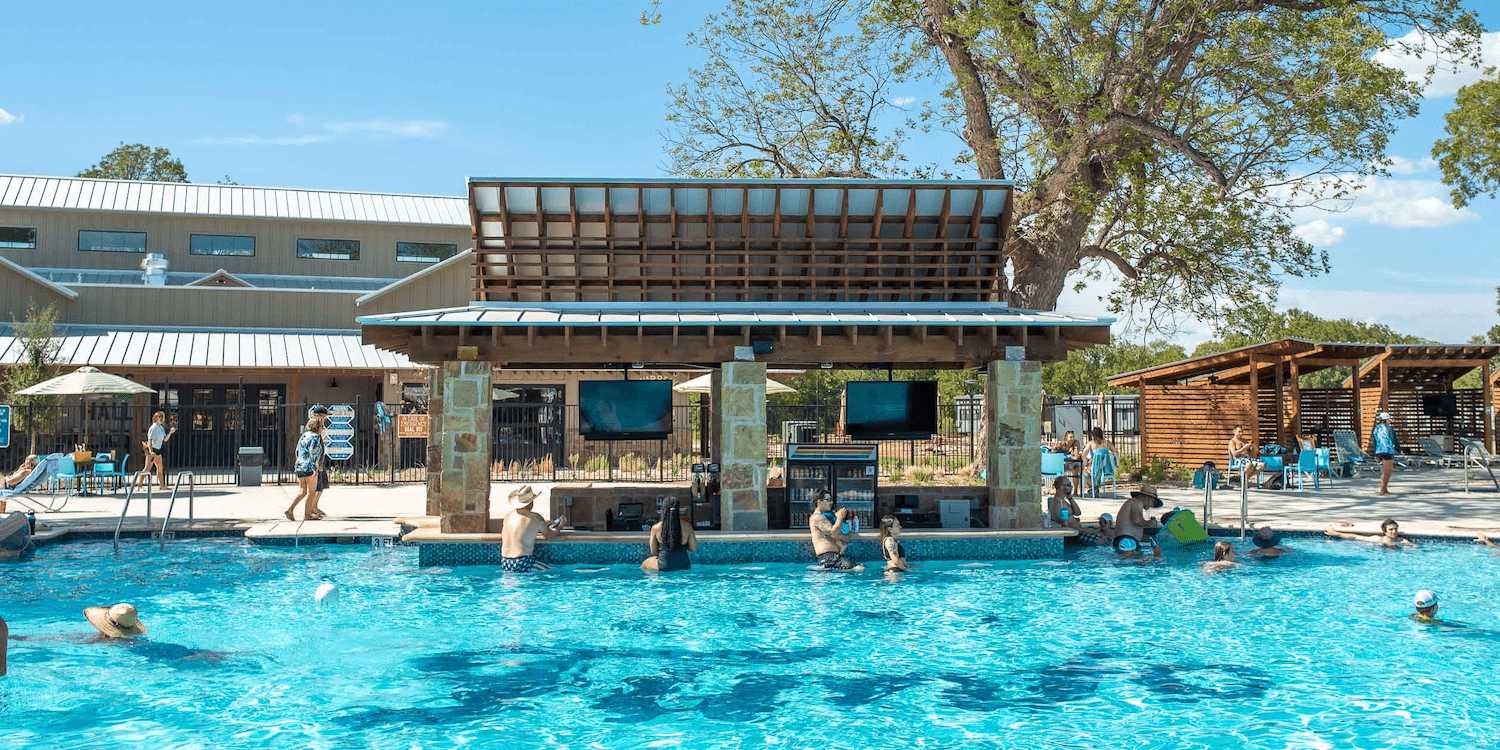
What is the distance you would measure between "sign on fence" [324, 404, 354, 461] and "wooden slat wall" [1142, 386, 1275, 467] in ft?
56.9

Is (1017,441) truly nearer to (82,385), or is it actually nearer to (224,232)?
(82,385)

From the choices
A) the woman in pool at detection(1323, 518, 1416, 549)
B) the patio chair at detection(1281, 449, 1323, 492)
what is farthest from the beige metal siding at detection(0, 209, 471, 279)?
the woman in pool at detection(1323, 518, 1416, 549)

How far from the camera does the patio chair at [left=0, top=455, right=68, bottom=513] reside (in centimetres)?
1715

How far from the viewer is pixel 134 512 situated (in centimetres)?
1852

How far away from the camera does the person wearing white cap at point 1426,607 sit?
10.9 metres

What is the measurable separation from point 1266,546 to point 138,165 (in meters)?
58.3

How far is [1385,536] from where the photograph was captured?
15281 millimetres

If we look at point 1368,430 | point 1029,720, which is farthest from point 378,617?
point 1368,430

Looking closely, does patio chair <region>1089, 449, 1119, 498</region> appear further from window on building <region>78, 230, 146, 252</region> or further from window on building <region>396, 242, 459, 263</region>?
window on building <region>78, 230, 146, 252</region>

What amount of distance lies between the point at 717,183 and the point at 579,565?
531cm

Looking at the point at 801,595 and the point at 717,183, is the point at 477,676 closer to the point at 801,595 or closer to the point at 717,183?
the point at 801,595

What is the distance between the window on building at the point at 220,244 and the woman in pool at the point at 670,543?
24715mm

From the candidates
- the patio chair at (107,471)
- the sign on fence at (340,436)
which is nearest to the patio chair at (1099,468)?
the sign on fence at (340,436)

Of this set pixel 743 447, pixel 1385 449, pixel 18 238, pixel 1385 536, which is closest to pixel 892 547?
pixel 743 447
